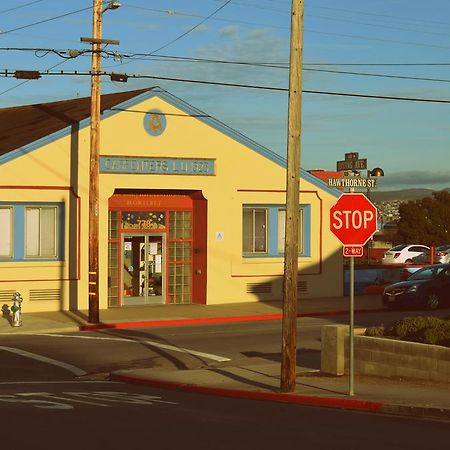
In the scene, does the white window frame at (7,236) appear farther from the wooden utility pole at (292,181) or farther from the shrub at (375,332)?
the wooden utility pole at (292,181)

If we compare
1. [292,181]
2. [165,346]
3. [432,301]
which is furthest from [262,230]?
[292,181]

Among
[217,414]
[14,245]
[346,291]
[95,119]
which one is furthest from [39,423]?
[346,291]

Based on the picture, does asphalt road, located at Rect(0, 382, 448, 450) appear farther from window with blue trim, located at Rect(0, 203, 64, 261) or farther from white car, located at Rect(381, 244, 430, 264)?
white car, located at Rect(381, 244, 430, 264)

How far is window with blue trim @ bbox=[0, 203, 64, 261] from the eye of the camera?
32.2 m

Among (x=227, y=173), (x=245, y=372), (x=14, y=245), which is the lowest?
(x=245, y=372)

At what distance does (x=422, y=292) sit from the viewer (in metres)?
33.4

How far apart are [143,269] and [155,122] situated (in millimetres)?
5043

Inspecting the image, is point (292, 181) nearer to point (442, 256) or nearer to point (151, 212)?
point (151, 212)

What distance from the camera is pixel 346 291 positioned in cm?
3962

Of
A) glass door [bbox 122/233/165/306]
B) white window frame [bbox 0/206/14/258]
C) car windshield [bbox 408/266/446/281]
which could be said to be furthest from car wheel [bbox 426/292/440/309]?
white window frame [bbox 0/206/14/258]

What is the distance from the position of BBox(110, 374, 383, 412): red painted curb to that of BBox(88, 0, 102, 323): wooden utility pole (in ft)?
30.3

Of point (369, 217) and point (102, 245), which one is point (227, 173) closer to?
point (102, 245)

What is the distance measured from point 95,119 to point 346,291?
15.1m

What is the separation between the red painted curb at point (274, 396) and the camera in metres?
14.9
